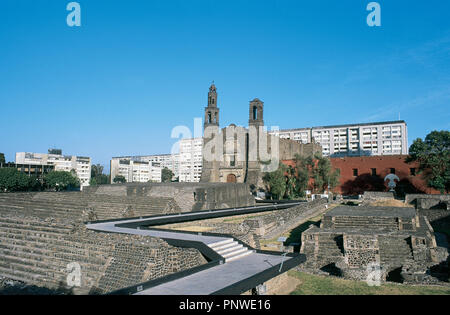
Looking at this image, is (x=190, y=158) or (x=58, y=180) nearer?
(x=58, y=180)

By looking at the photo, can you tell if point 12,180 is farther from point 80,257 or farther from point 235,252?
point 235,252

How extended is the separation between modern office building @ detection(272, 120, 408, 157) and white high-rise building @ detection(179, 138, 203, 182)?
39.8 metres

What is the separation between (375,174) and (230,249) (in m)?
33.3

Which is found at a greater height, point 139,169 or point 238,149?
point 238,149

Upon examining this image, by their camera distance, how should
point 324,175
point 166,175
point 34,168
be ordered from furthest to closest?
point 166,175, point 34,168, point 324,175

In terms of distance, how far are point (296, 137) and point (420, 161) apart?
170 ft

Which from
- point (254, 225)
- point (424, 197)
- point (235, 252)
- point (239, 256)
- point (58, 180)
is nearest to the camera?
point (239, 256)

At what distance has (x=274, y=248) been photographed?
13.7m

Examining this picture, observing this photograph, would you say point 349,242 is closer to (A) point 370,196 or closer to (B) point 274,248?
(B) point 274,248

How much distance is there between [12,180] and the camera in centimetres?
4778

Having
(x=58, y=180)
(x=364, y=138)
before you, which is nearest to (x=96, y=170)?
(x=58, y=180)

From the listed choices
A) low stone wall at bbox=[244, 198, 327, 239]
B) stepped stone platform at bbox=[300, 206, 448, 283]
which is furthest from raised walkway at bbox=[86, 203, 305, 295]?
low stone wall at bbox=[244, 198, 327, 239]

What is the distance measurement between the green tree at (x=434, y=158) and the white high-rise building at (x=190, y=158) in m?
75.8
